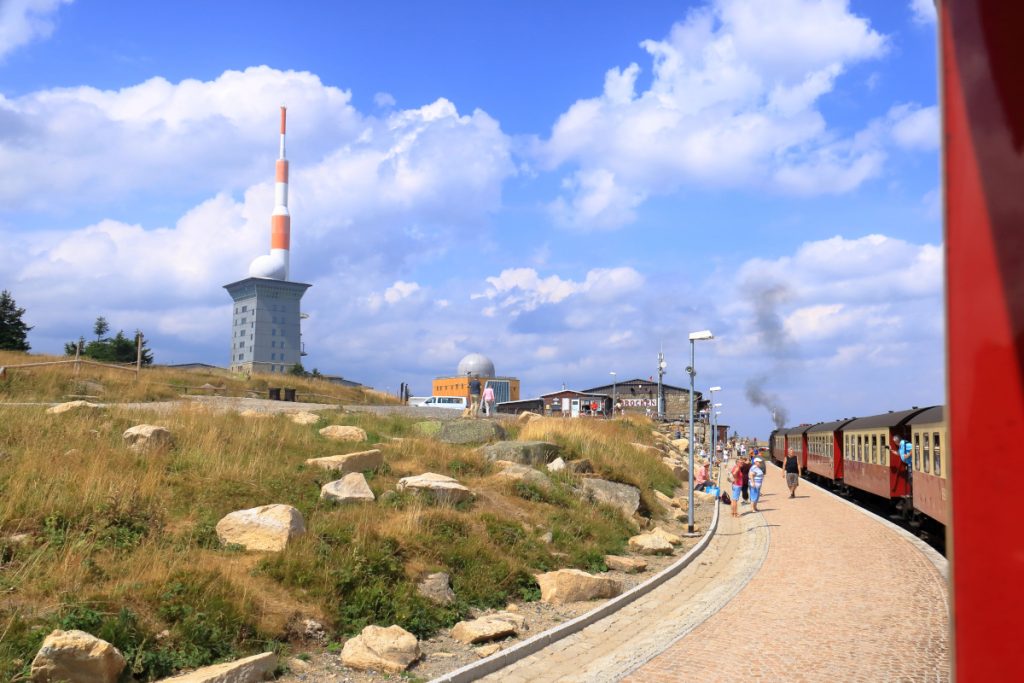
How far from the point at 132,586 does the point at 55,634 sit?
1.64m

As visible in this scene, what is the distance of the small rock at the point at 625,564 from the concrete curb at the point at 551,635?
403mm

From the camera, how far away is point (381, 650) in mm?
9039

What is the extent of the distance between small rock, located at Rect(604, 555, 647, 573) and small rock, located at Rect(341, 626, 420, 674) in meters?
6.91

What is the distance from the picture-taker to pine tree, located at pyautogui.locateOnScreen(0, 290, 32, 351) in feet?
152

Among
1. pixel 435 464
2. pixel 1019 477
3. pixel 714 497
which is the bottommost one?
pixel 714 497

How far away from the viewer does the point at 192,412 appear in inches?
710

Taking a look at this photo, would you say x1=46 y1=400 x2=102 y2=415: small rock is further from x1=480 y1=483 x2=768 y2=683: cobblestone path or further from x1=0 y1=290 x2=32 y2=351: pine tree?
x1=0 y1=290 x2=32 y2=351: pine tree

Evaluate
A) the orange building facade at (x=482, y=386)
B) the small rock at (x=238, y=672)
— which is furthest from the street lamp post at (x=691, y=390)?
the orange building facade at (x=482, y=386)

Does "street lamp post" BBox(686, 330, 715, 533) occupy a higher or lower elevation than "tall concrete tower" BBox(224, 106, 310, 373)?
lower

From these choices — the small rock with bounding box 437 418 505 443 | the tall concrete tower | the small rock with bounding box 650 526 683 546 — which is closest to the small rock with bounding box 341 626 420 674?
the small rock with bounding box 650 526 683 546

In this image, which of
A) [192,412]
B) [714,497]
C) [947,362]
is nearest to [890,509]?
[714,497]

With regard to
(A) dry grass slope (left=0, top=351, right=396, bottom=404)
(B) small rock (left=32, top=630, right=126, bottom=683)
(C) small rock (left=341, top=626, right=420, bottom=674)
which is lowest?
(C) small rock (left=341, top=626, right=420, bottom=674)

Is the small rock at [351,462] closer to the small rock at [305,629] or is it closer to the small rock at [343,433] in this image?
the small rock at [343,433]

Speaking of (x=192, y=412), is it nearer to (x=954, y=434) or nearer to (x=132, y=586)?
(x=132, y=586)
